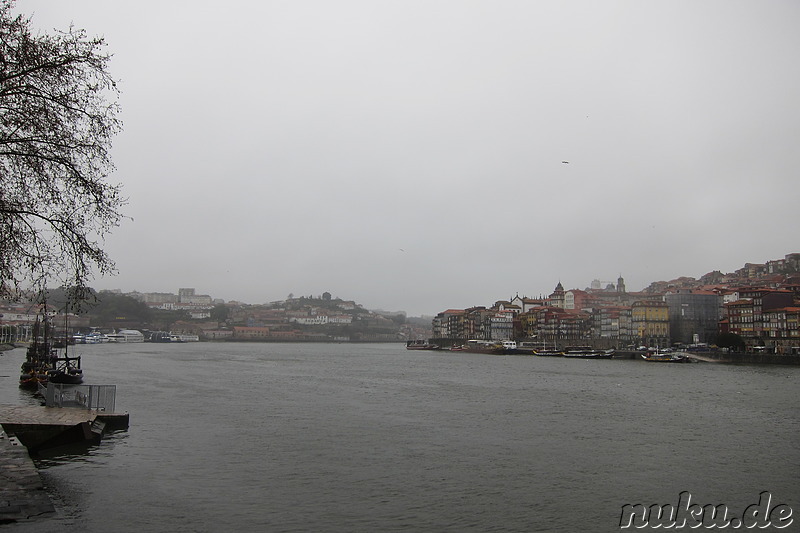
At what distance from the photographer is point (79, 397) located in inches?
843

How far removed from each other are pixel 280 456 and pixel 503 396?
64.2 ft

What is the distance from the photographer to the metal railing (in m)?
20.5

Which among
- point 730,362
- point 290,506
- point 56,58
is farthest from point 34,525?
point 730,362

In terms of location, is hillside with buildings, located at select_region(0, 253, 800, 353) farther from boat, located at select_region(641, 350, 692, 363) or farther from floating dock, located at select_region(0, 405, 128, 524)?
floating dock, located at select_region(0, 405, 128, 524)

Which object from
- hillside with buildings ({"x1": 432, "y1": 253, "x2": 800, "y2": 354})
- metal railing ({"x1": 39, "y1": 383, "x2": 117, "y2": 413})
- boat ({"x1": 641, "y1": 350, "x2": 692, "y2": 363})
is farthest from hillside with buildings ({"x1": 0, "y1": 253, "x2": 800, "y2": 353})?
metal railing ({"x1": 39, "y1": 383, "x2": 117, "y2": 413})

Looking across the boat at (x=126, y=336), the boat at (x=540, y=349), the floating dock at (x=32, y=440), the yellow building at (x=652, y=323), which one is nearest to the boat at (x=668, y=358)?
the boat at (x=540, y=349)

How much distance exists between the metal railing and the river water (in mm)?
1225

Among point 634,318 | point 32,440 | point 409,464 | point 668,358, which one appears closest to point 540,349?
point 634,318

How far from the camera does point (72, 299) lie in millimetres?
11148

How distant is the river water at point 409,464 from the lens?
11.9 meters

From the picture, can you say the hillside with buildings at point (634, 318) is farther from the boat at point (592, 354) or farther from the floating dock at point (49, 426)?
the floating dock at point (49, 426)

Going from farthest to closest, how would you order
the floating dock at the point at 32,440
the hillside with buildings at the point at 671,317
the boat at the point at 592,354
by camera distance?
the boat at the point at 592,354 → the hillside with buildings at the point at 671,317 → the floating dock at the point at 32,440

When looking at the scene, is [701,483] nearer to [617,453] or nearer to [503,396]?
[617,453]

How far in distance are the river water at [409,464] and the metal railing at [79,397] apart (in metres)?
1.23
